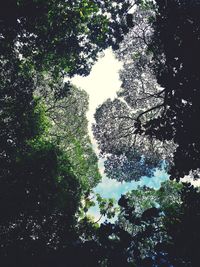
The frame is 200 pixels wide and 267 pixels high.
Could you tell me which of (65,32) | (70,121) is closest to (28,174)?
(65,32)

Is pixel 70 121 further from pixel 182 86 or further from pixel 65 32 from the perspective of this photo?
pixel 182 86

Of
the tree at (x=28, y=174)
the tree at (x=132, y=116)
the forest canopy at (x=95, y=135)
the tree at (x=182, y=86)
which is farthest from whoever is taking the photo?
the tree at (x=132, y=116)

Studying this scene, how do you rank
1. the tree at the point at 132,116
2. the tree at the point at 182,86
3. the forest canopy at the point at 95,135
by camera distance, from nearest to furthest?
1. the forest canopy at the point at 95,135
2. the tree at the point at 182,86
3. the tree at the point at 132,116

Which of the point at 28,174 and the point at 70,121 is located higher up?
the point at 70,121

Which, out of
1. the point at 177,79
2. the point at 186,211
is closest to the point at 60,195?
the point at 177,79

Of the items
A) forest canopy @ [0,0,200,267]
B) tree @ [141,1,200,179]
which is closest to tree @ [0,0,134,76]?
forest canopy @ [0,0,200,267]

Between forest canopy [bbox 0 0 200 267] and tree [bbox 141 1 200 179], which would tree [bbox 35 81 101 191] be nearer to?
forest canopy [bbox 0 0 200 267]

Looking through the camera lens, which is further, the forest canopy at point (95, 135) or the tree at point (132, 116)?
the tree at point (132, 116)

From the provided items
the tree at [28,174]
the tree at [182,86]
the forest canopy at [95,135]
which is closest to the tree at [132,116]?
the forest canopy at [95,135]

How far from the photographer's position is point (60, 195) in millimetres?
16078

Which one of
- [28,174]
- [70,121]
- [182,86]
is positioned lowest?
[182,86]

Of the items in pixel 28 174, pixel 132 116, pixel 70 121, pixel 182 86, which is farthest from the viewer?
pixel 70 121

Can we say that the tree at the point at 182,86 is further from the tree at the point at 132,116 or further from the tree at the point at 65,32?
the tree at the point at 132,116

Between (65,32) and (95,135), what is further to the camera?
(95,135)
